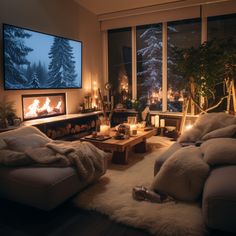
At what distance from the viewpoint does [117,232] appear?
6.52 ft

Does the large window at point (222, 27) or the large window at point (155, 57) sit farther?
the large window at point (155, 57)

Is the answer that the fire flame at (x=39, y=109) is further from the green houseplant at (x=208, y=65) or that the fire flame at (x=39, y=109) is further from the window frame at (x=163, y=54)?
the green houseplant at (x=208, y=65)

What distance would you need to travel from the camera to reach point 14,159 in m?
2.43

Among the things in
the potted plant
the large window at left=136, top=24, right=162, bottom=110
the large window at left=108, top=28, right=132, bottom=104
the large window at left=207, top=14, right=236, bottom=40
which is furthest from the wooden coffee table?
the large window at left=207, top=14, right=236, bottom=40

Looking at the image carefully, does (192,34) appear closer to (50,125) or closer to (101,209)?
(50,125)

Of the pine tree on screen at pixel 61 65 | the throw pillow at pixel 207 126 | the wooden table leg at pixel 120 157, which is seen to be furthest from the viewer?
the pine tree on screen at pixel 61 65

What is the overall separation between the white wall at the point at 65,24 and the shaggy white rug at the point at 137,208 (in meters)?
2.19

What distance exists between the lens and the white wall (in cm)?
406

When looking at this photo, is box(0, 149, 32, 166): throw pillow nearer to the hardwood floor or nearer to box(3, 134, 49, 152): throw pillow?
box(3, 134, 49, 152): throw pillow

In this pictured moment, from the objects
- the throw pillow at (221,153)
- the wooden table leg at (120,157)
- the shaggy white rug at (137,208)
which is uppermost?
the throw pillow at (221,153)

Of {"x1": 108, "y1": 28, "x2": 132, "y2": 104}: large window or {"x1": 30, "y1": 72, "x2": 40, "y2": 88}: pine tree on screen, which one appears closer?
{"x1": 30, "y1": 72, "x2": 40, "y2": 88}: pine tree on screen

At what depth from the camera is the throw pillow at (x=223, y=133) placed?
303 cm

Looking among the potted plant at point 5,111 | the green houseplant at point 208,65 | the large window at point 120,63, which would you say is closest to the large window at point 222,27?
the green houseplant at point 208,65

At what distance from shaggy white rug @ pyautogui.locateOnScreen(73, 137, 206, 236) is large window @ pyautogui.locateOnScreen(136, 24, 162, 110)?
10.6ft
